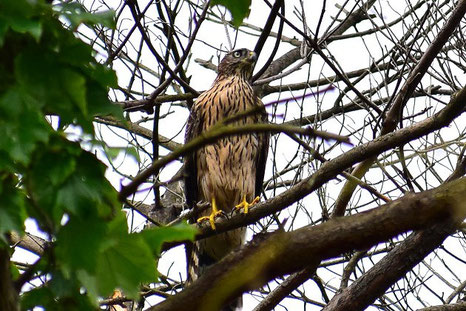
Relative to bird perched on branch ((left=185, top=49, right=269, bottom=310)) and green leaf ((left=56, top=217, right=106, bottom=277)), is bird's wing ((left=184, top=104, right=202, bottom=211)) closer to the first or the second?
bird perched on branch ((left=185, top=49, right=269, bottom=310))

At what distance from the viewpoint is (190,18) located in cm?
623

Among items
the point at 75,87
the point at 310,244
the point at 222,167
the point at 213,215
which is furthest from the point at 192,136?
the point at 75,87

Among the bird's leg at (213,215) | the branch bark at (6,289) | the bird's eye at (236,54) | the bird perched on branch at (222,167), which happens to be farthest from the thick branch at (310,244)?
the bird's eye at (236,54)

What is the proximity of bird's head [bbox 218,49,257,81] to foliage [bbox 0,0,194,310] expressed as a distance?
548 centimetres

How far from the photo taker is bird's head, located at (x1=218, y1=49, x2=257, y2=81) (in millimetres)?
7449

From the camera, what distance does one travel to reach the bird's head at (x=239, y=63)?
24.4 feet

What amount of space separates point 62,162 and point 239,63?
5.77 metres

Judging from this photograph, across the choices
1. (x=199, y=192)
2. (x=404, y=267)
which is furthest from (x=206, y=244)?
(x=404, y=267)

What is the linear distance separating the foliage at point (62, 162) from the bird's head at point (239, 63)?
18.0ft

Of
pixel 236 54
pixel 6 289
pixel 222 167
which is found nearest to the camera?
pixel 6 289

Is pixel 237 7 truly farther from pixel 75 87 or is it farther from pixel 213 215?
pixel 213 215

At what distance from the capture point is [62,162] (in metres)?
1.82

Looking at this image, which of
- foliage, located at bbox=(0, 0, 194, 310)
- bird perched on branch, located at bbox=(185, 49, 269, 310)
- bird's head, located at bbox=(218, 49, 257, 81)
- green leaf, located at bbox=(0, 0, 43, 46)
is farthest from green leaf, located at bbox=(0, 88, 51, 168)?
bird's head, located at bbox=(218, 49, 257, 81)

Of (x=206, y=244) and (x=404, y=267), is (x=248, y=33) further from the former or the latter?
(x=404, y=267)
